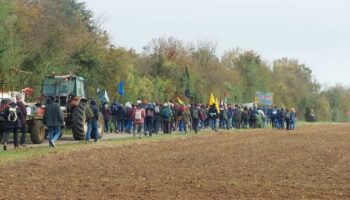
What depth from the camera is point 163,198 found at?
1037 cm

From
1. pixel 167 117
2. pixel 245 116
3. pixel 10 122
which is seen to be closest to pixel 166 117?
pixel 167 117

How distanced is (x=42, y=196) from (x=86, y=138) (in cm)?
1311

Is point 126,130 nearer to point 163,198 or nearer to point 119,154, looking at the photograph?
point 119,154

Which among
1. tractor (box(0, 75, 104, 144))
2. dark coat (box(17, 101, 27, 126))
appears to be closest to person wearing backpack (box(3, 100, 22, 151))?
dark coat (box(17, 101, 27, 126))

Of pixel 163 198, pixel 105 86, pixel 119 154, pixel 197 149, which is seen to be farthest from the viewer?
pixel 105 86

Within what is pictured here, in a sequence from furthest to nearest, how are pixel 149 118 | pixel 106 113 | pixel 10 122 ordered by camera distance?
pixel 106 113
pixel 149 118
pixel 10 122

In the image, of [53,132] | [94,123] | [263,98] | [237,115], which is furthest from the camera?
[263,98]

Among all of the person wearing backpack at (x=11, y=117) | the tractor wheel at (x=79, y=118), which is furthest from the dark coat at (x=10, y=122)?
the tractor wheel at (x=79, y=118)

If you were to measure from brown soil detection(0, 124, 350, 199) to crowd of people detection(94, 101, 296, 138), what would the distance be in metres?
9.68

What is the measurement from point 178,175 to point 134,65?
46.2m

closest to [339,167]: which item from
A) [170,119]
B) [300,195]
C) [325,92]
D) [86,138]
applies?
[300,195]

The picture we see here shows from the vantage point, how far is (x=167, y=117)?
32.4 metres

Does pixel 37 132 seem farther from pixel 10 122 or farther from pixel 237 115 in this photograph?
pixel 237 115

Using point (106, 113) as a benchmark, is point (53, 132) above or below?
below
